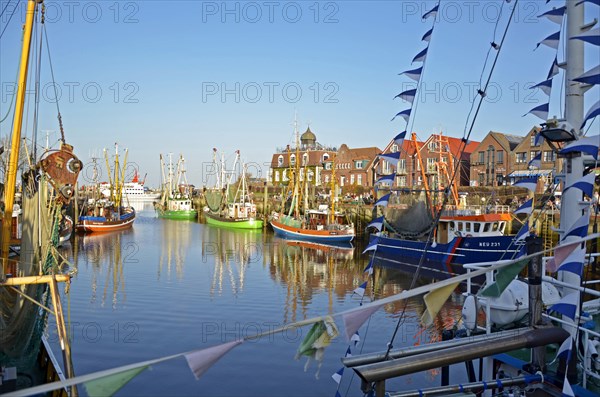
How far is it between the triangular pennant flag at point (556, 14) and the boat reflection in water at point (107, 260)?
59.6 ft

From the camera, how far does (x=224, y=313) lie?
19.5 m

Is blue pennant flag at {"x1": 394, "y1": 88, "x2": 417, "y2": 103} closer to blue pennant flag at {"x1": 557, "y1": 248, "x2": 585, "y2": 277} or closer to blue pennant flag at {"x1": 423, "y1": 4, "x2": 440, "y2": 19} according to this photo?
blue pennant flag at {"x1": 423, "y1": 4, "x2": 440, "y2": 19}

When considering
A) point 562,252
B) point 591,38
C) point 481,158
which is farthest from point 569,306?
point 481,158

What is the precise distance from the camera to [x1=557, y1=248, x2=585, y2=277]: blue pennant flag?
6.14 m

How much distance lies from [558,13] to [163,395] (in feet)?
36.7

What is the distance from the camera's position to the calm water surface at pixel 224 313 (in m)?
12.6

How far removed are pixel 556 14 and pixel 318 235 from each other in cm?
3979

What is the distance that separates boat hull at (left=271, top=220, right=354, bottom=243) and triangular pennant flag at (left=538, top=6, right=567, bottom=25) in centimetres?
3786

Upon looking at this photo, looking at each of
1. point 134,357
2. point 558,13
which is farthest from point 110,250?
point 558,13

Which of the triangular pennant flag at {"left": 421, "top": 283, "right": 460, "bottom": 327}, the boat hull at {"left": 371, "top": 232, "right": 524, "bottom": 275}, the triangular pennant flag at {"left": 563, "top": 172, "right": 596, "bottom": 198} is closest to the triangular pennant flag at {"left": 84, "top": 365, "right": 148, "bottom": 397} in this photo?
the triangular pennant flag at {"left": 421, "top": 283, "right": 460, "bottom": 327}

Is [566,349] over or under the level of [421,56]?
under

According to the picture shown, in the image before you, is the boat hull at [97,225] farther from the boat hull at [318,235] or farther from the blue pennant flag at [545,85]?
the blue pennant flag at [545,85]

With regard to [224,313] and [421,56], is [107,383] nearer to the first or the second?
[421,56]

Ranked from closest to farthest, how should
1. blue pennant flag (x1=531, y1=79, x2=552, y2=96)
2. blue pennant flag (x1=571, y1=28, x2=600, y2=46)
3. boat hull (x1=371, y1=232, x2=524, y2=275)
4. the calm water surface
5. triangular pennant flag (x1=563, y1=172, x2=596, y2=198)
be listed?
blue pennant flag (x1=571, y1=28, x2=600, y2=46), triangular pennant flag (x1=563, y1=172, x2=596, y2=198), blue pennant flag (x1=531, y1=79, x2=552, y2=96), the calm water surface, boat hull (x1=371, y1=232, x2=524, y2=275)
